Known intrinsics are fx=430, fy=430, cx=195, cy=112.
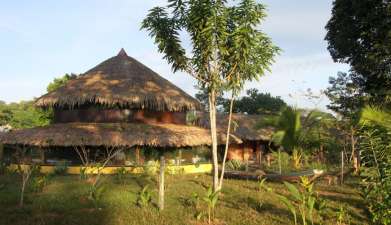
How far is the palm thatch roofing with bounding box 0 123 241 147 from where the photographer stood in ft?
66.2

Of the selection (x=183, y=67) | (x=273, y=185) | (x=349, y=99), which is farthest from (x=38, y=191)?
(x=349, y=99)

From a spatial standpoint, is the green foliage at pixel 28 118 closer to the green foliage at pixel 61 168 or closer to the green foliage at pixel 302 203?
the green foliage at pixel 61 168

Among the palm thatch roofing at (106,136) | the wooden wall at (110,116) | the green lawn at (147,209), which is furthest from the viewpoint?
the wooden wall at (110,116)

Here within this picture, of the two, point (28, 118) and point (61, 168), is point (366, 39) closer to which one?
point (61, 168)

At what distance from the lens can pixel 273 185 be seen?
15.3 meters

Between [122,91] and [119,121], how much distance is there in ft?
5.28

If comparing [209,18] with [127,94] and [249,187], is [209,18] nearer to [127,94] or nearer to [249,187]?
[249,187]

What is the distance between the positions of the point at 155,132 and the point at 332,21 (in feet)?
32.9

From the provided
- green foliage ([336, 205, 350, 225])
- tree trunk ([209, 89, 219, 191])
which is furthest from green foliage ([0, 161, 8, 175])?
green foliage ([336, 205, 350, 225])

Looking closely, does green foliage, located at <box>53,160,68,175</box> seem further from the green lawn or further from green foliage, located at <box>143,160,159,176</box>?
the green lawn

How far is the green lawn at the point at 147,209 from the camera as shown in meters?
9.41

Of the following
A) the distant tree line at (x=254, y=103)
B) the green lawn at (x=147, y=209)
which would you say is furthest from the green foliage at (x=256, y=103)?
the green lawn at (x=147, y=209)

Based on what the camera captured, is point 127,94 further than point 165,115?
No

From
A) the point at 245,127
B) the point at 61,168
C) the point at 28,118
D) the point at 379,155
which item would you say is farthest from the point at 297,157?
the point at 28,118
